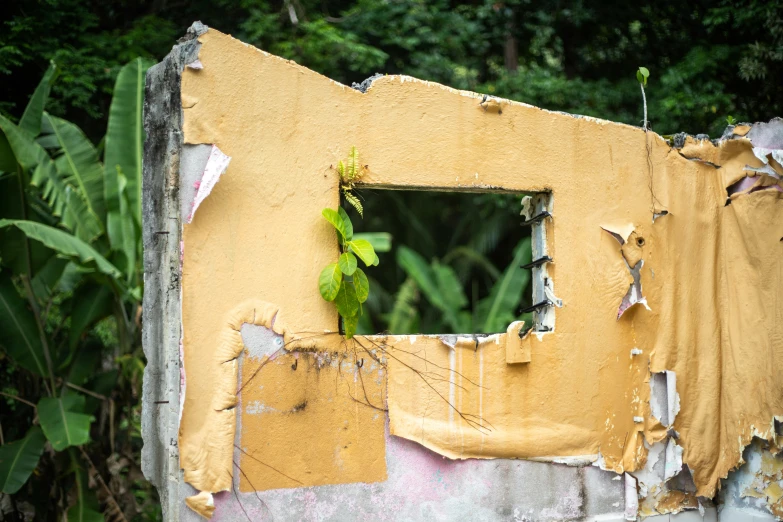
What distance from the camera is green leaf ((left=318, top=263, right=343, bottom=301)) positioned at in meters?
3.25

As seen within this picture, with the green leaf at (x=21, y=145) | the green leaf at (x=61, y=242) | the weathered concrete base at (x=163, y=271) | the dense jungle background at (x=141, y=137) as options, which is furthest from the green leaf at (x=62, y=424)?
the green leaf at (x=21, y=145)

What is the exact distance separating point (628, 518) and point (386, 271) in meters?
6.57

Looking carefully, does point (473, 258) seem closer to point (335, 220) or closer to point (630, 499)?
point (630, 499)

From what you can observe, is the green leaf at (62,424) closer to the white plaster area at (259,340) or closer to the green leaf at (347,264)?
the white plaster area at (259,340)

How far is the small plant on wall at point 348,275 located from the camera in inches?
128

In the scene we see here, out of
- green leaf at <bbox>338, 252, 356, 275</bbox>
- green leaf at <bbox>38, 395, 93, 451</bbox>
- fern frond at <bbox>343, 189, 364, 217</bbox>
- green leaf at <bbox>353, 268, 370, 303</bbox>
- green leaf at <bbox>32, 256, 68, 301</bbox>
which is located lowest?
green leaf at <bbox>38, 395, 93, 451</bbox>

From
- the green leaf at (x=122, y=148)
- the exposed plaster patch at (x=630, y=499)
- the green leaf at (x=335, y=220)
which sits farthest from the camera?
the green leaf at (x=122, y=148)

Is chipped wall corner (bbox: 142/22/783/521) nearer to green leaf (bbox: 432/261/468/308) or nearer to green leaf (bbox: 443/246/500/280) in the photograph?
green leaf (bbox: 432/261/468/308)

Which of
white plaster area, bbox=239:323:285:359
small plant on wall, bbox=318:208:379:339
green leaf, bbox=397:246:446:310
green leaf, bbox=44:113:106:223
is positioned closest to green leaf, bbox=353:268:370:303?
small plant on wall, bbox=318:208:379:339

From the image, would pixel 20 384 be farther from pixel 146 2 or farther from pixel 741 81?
pixel 741 81

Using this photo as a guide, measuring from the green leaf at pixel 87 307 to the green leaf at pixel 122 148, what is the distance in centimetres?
36

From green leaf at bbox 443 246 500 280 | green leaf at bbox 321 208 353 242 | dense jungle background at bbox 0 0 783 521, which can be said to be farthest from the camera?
green leaf at bbox 443 246 500 280

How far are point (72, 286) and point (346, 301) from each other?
3328 mm

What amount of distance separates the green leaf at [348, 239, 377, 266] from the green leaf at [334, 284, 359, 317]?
0.16 meters
